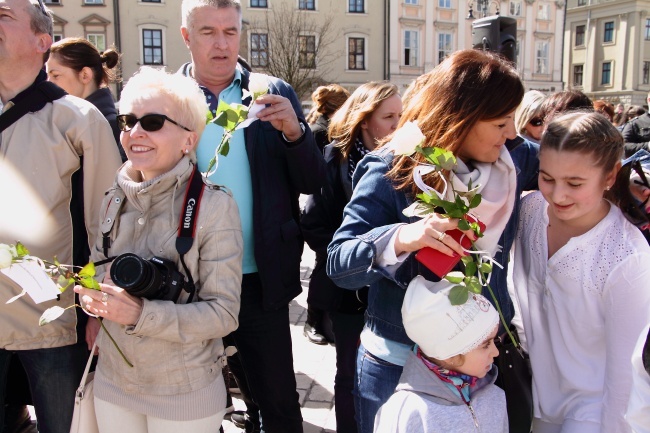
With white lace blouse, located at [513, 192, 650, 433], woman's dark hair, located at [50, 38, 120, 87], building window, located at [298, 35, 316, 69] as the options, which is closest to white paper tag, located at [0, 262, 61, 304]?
white lace blouse, located at [513, 192, 650, 433]

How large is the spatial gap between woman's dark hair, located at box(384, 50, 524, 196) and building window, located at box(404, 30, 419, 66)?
35.5 m

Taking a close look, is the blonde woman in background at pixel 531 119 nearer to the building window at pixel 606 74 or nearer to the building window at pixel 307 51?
the building window at pixel 307 51

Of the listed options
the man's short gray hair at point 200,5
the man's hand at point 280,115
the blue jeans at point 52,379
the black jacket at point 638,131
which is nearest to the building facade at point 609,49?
the black jacket at point 638,131

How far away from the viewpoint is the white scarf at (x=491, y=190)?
1841mm

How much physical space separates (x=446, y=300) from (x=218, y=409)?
0.97 m

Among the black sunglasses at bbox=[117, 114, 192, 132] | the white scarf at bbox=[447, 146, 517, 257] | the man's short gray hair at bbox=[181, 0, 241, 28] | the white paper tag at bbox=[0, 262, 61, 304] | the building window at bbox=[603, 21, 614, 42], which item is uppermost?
the building window at bbox=[603, 21, 614, 42]

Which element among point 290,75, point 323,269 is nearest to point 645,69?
point 290,75

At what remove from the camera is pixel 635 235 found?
194 centimetres

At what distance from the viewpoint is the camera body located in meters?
1.83

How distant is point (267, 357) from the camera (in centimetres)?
273

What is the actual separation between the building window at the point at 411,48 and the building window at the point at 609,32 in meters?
22.3

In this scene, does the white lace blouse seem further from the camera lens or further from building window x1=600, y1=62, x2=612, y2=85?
building window x1=600, y1=62, x2=612, y2=85

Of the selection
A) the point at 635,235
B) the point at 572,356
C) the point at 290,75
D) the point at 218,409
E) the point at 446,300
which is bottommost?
the point at 218,409

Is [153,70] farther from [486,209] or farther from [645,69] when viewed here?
[645,69]
